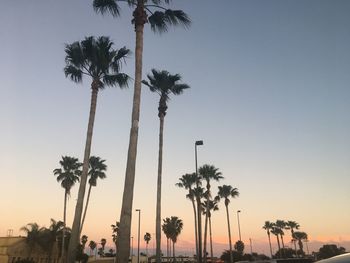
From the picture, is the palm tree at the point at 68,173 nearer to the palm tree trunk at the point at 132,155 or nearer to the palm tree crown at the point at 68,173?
the palm tree crown at the point at 68,173

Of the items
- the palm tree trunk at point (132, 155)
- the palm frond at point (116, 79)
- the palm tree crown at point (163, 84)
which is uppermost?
the palm tree crown at point (163, 84)

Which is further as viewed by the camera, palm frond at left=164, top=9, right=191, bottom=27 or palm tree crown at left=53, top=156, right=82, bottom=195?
palm tree crown at left=53, top=156, right=82, bottom=195

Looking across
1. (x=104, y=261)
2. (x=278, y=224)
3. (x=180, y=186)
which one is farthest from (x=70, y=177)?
(x=278, y=224)

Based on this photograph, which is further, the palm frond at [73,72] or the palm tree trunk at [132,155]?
the palm frond at [73,72]

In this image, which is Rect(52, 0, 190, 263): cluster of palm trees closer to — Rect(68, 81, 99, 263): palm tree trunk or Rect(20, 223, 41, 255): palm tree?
Rect(68, 81, 99, 263): palm tree trunk

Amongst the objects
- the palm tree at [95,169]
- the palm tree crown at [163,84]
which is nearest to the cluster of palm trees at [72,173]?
the palm tree at [95,169]

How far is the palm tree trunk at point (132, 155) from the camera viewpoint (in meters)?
10.9

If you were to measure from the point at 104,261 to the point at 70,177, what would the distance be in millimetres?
24302

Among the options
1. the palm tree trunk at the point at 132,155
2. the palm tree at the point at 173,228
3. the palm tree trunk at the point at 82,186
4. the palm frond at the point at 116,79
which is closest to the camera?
the palm tree trunk at the point at 132,155

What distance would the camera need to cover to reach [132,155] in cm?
1249

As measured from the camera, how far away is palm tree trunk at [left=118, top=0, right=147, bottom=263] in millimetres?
10852

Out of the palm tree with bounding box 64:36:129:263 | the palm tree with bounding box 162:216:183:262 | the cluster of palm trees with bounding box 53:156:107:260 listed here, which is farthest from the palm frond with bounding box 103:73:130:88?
the palm tree with bounding box 162:216:183:262

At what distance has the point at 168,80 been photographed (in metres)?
29.1

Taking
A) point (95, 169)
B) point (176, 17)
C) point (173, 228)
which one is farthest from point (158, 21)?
point (173, 228)
